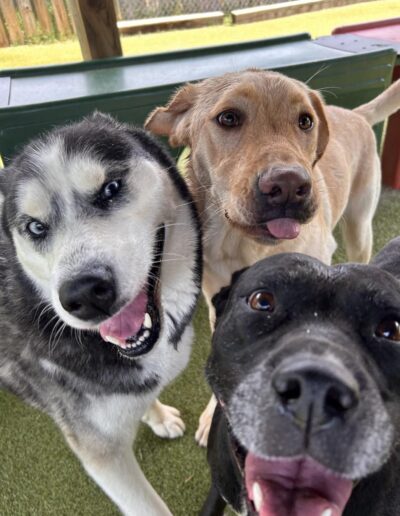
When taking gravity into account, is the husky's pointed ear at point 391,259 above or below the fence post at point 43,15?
below

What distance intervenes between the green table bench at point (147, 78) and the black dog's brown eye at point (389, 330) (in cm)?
173

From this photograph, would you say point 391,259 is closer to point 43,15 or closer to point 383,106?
point 383,106

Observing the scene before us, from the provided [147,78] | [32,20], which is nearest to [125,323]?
[147,78]

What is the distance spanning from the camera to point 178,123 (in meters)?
1.85

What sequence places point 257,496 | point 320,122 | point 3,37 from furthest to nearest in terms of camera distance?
point 3,37 < point 320,122 < point 257,496

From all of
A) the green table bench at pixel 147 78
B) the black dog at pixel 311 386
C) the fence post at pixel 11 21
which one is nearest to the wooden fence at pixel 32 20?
the fence post at pixel 11 21

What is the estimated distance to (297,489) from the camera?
1025 mm

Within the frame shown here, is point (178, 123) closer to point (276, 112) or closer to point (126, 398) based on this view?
point (276, 112)

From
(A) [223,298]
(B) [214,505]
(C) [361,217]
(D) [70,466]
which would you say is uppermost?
(A) [223,298]

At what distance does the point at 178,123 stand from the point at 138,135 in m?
0.41

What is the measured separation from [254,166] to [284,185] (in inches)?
5.5

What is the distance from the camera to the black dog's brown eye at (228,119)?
1.61m

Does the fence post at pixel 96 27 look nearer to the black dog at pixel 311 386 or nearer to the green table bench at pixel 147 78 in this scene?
the green table bench at pixel 147 78

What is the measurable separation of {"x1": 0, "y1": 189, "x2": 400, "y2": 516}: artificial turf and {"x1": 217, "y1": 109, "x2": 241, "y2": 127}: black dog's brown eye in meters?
1.28
